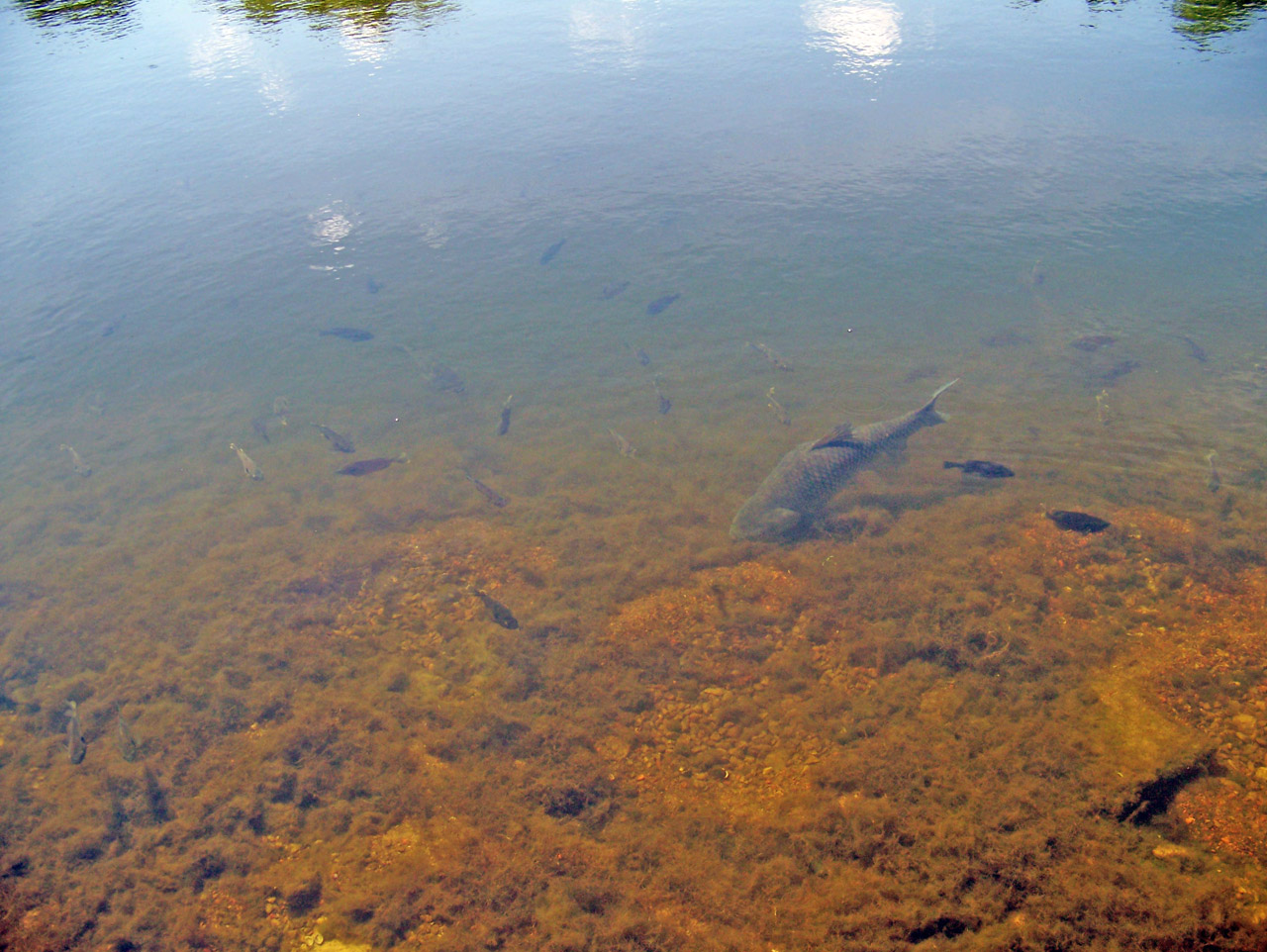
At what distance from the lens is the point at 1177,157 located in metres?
17.0

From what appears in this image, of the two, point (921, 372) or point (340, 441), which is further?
point (921, 372)

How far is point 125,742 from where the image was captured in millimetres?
6957

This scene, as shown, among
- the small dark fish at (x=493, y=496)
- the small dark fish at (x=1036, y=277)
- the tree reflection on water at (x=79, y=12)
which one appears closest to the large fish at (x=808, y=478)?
the small dark fish at (x=493, y=496)

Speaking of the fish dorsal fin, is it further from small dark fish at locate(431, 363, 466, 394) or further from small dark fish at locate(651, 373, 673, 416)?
small dark fish at locate(431, 363, 466, 394)

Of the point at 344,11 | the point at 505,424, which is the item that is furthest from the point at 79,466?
the point at 344,11

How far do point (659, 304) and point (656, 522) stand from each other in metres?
6.35

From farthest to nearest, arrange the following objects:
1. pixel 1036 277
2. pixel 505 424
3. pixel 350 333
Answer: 1. pixel 1036 277
2. pixel 350 333
3. pixel 505 424

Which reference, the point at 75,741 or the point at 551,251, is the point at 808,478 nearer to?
the point at 75,741

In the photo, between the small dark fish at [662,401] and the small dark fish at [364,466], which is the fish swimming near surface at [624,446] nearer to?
the small dark fish at [662,401]

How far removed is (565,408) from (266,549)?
5.39m

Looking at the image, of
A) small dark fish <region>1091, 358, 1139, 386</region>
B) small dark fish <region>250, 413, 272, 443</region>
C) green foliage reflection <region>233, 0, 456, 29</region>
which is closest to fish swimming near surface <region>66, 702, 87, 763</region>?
small dark fish <region>250, 413, 272, 443</region>

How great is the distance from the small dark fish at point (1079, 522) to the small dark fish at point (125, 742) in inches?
418

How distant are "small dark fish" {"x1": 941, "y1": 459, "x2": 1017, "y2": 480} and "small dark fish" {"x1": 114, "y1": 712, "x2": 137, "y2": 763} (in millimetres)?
10309

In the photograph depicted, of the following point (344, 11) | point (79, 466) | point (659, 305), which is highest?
point (344, 11)
